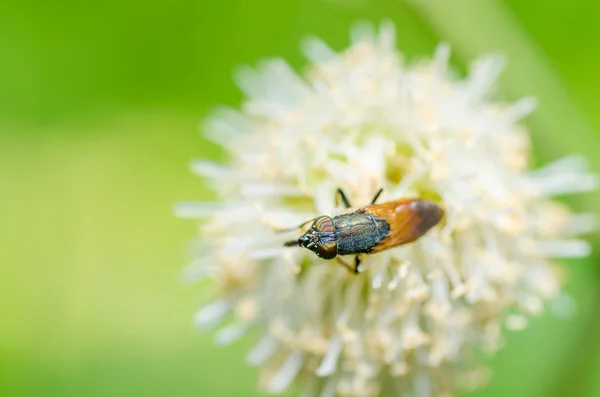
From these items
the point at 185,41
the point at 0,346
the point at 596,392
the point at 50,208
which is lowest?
the point at 596,392

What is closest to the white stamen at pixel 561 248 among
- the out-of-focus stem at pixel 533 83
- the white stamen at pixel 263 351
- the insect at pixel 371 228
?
the out-of-focus stem at pixel 533 83

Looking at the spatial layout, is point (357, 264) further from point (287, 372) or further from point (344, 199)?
point (287, 372)

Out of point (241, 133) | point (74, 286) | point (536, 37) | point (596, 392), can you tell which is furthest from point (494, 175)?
point (74, 286)

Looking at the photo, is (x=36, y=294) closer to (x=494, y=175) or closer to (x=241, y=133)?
(x=241, y=133)

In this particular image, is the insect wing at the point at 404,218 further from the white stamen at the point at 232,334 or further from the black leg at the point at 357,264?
the white stamen at the point at 232,334

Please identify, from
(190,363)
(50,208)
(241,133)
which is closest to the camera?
(241,133)

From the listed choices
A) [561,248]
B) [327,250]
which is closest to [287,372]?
[327,250]
